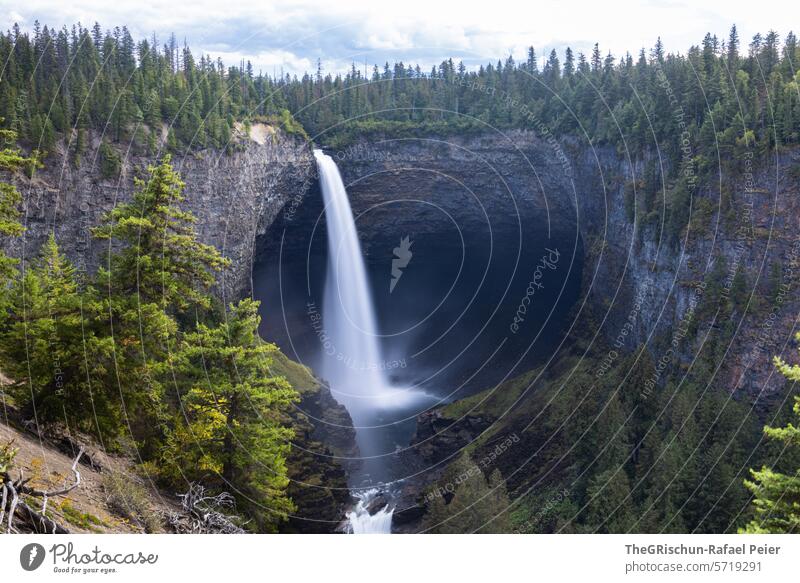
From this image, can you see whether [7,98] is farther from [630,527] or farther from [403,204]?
[630,527]

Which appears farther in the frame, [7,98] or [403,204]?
[403,204]

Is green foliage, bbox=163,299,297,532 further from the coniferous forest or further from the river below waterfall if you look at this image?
the river below waterfall

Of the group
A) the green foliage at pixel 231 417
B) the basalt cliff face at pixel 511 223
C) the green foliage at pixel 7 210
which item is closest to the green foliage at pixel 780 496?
the green foliage at pixel 231 417

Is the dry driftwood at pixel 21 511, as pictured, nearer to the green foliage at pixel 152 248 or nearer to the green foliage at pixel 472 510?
the green foliage at pixel 152 248

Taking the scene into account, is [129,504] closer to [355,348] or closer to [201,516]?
[201,516]

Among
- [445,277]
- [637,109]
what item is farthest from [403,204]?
[637,109]

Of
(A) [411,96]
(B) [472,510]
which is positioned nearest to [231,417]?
(B) [472,510]

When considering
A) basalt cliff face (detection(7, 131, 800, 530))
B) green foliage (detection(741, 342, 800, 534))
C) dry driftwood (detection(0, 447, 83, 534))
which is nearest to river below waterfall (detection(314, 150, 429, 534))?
basalt cliff face (detection(7, 131, 800, 530))
